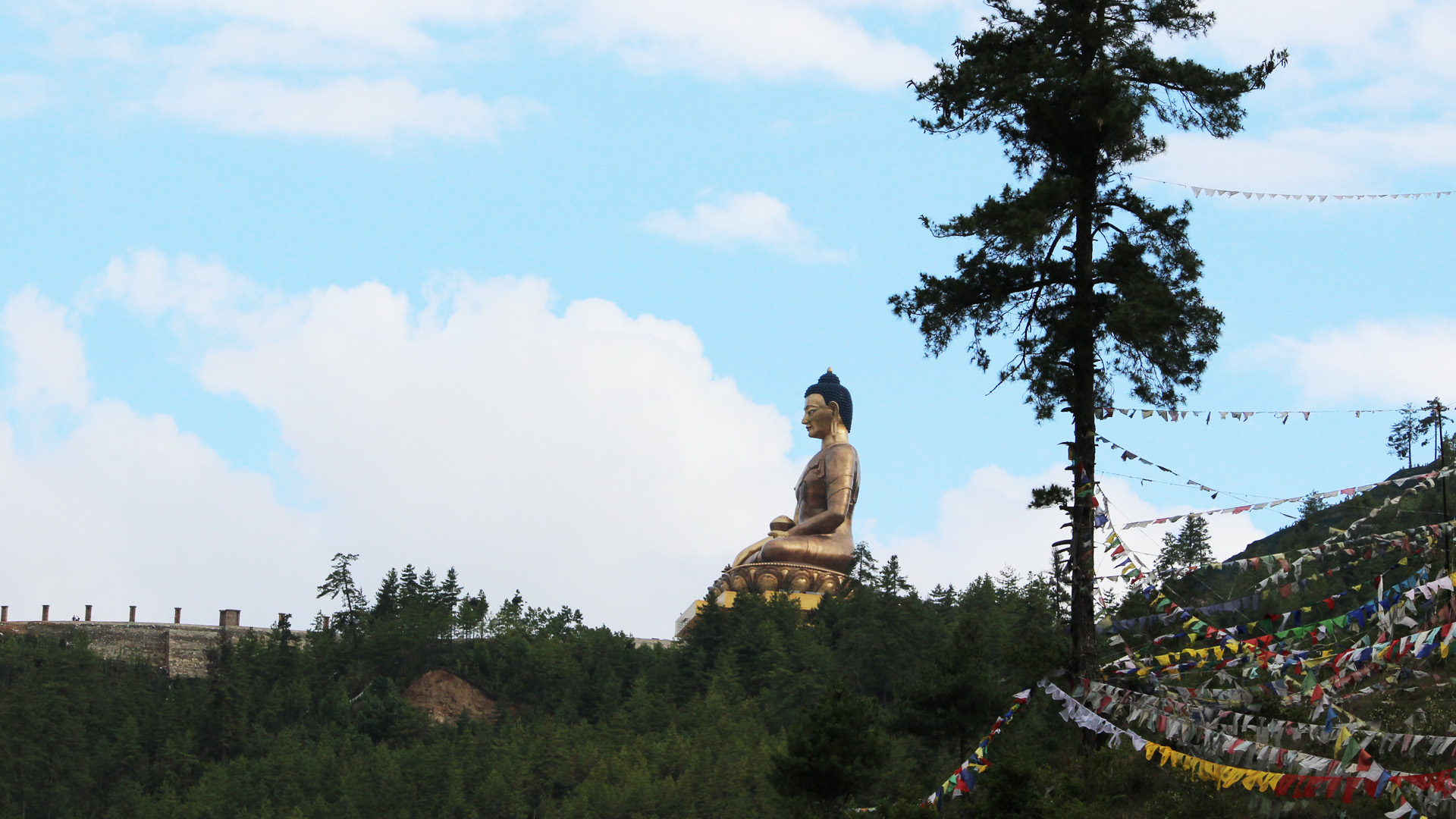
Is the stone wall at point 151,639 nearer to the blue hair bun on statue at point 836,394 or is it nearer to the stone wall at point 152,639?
the stone wall at point 152,639

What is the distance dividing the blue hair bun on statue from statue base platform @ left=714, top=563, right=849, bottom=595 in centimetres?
460

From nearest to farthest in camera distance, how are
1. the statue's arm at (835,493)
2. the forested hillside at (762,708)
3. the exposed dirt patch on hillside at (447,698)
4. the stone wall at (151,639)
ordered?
the forested hillside at (762,708) → the exposed dirt patch on hillside at (447,698) → the statue's arm at (835,493) → the stone wall at (151,639)

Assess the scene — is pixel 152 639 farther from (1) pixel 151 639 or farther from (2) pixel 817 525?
(2) pixel 817 525

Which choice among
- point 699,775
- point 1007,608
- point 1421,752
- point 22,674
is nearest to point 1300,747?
point 1421,752

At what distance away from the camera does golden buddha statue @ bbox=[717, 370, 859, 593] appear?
4956 cm

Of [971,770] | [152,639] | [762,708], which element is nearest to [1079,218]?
[971,770]

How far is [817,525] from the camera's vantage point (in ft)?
165

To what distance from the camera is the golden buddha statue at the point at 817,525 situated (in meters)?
49.6

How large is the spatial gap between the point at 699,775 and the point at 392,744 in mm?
12135

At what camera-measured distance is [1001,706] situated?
996 inches

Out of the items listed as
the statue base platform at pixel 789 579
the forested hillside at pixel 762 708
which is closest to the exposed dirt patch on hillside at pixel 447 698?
the forested hillside at pixel 762 708

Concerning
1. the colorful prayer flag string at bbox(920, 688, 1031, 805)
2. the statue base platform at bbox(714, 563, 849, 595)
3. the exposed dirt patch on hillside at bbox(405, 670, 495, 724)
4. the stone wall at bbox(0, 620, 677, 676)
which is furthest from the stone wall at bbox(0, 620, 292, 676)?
the colorful prayer flag string at bbox(920, 688, 1031, 805)

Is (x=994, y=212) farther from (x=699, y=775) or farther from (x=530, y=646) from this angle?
(x=530, y=646)

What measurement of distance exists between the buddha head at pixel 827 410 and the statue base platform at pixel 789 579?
4186 millimetres
